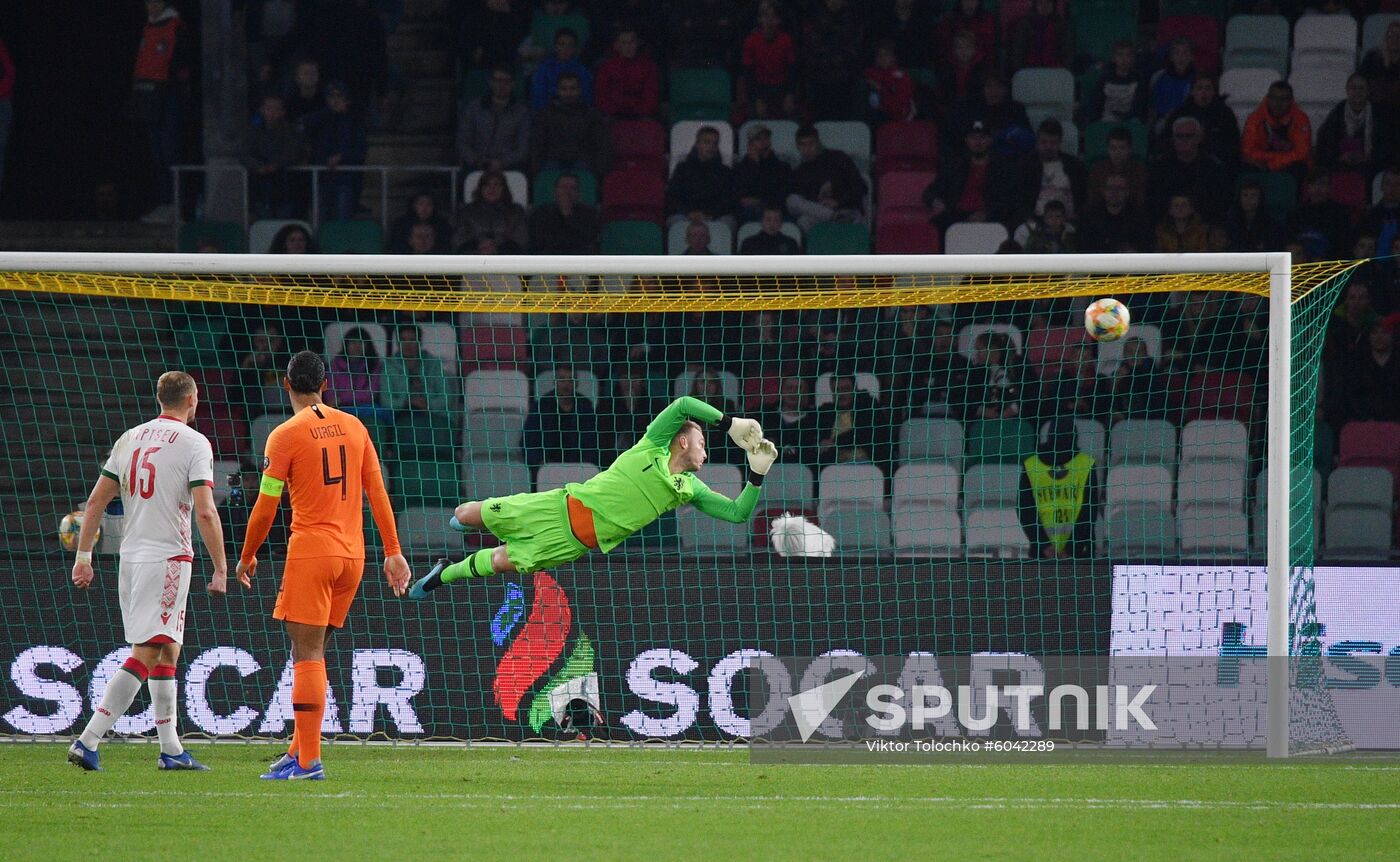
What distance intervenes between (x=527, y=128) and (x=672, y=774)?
23.9ft

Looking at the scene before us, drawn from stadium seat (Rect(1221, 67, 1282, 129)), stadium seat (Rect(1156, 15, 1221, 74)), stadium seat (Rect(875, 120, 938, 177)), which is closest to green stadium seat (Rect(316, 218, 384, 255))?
stadium seat (Rect(875, 120, 938, 177))

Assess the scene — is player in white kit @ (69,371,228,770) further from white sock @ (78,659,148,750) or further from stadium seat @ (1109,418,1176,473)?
stadium seat @ (1109,418,1176,473)

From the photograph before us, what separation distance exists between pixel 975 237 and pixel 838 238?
3.65 ft

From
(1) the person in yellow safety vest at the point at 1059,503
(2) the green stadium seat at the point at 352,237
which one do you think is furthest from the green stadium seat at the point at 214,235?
(1) the person in yellow safety vest at the point at 1059,503

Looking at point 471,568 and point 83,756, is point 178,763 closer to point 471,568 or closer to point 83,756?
point 83,756

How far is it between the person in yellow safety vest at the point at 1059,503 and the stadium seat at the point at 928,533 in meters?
0.48

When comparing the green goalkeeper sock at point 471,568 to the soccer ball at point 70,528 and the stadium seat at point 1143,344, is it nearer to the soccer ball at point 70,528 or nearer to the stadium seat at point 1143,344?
the soccer ball at point 70,528

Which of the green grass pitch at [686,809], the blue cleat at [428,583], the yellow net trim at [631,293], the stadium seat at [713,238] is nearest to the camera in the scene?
the green grass pitch at [686,809]

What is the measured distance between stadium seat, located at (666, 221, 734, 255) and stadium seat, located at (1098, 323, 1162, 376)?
3132mm

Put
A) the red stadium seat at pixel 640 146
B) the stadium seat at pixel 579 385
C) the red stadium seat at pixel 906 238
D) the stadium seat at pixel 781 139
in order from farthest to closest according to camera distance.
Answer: the red stadium seat at pixel 640 146
the stadium seat at pixel 781 139
the red stadium seat at pixel 906 238
the stadium seat at pixel 579 385

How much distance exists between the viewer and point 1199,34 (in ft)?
47.8

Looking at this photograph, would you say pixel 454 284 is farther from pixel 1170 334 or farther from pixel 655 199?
pixel 1170 334

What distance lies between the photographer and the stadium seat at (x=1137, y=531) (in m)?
10.2

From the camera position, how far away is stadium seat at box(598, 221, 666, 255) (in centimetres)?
1345
